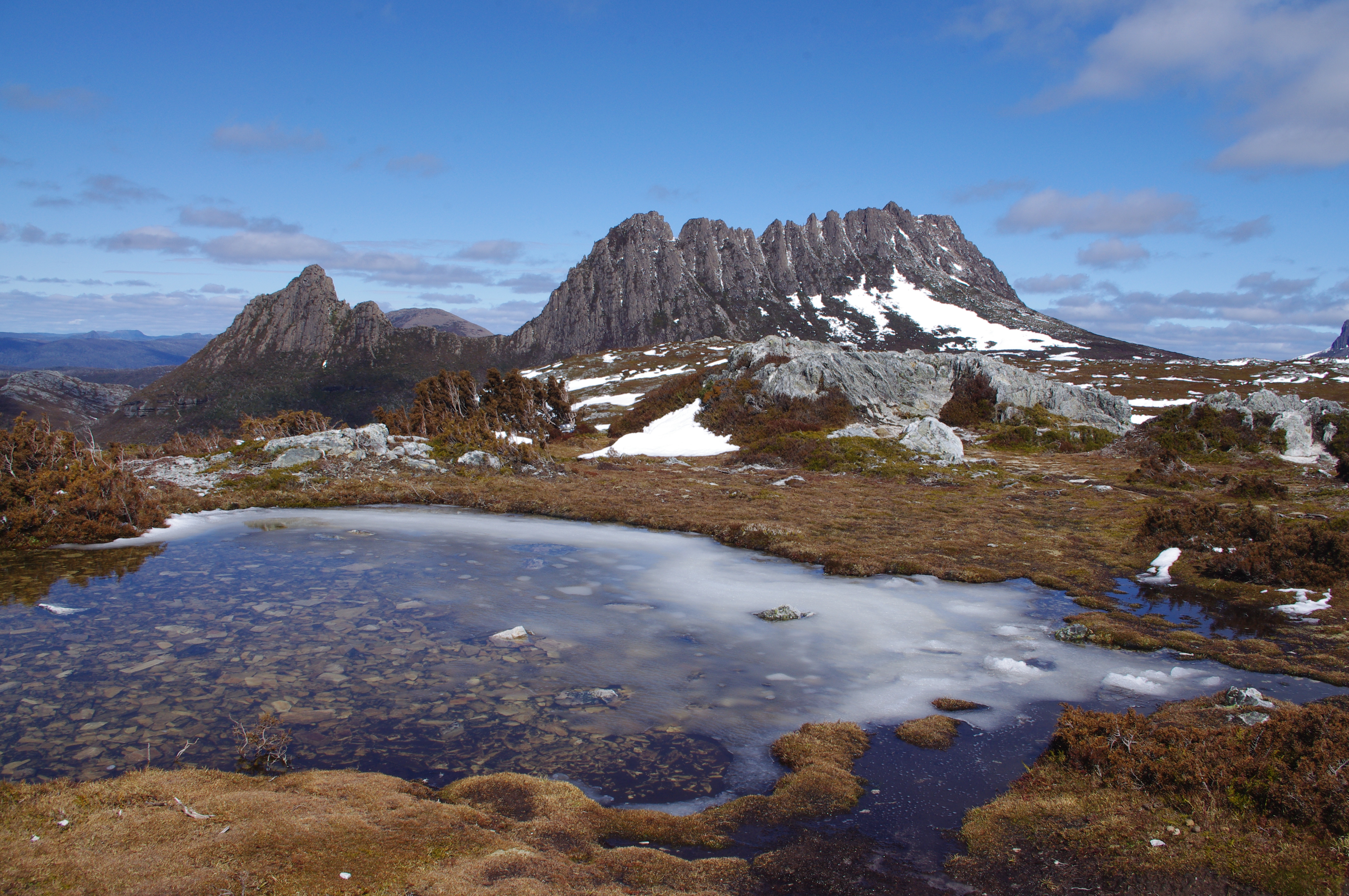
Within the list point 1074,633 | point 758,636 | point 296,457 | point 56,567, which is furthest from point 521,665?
point 296,457

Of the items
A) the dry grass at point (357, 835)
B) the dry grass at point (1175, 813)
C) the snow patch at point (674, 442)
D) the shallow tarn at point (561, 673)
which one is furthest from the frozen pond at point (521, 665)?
the snow patch at point (674, 442)

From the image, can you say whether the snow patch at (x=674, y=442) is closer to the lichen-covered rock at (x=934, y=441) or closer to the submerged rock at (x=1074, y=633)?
the lichen-covered rock at (x=934, y=441)

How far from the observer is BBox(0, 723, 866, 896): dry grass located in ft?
18.4

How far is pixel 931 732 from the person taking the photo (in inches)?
375

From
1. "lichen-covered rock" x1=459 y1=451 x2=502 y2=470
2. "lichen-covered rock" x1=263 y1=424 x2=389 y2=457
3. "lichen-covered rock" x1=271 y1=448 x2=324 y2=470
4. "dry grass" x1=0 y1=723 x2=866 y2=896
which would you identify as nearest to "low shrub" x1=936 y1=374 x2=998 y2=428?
"lichen-covered rock" x1=459 y1=451 x2=502 y2=470

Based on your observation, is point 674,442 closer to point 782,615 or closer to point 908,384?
point 908,384

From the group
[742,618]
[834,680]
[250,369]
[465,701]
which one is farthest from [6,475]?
[250,369]

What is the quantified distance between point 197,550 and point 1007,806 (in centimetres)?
2074

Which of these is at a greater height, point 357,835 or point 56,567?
point 357,835

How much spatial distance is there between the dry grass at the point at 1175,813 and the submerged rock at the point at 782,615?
6162 mm

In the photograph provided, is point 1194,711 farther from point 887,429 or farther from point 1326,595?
point 887,429

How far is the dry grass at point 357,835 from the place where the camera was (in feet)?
18.4

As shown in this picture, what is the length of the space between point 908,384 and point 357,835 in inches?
2057

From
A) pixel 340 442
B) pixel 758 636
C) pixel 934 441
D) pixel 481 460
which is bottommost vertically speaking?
pixel 758 636
